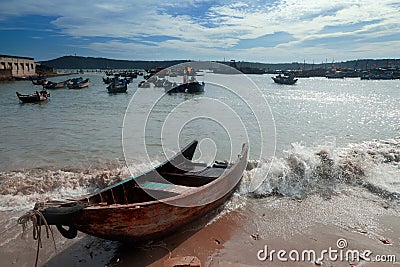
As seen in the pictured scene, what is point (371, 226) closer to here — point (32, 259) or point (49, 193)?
point (32, 259)

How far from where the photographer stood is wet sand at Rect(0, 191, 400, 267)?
425 centimetres

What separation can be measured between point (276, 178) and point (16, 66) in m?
71.4

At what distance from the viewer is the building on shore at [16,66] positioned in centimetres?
5512

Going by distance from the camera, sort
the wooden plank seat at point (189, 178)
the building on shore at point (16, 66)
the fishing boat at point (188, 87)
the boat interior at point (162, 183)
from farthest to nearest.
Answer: the building on shore at point (16, 66), the fishing boat at point (188, 87), the wooden plank seat at point (189, 178), the boat interior at point (162, 183)

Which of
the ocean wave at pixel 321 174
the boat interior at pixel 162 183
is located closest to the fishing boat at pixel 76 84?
the ocean wave at pixel 321 174

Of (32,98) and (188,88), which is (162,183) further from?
(188,88)

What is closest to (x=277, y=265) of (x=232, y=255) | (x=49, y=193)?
(x=232, y=255)

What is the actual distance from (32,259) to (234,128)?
12200mm

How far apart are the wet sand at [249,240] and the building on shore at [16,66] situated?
207 feet

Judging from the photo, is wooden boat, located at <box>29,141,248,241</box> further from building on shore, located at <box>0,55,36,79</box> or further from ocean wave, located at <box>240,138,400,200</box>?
building on shore, located at <box>0,55,36,79</box>

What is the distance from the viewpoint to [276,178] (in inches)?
305

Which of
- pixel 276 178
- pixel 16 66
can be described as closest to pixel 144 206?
pixel 276 178

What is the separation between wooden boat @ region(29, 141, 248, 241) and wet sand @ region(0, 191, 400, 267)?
32cm

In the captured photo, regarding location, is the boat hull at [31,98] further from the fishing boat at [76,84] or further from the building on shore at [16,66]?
the building on shore at [16,66]
